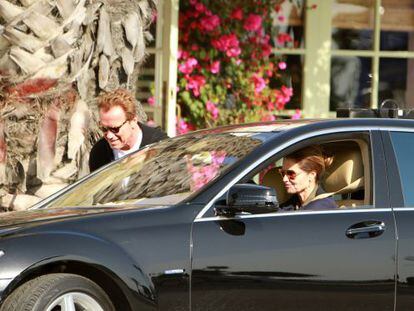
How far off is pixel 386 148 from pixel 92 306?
174 cm

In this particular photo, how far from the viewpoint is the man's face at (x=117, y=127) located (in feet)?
25.4

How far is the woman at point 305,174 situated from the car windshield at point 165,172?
0.84 feet

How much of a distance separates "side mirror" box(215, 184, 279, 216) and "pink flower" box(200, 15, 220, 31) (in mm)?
6757

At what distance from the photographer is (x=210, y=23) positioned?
41.2 ft

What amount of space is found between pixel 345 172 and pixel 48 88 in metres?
2.69

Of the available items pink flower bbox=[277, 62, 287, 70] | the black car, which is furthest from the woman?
pink flower bbox=[277, 62, 287, 70]

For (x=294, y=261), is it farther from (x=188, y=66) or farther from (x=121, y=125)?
(x=188, y=66)

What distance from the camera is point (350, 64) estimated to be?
13.3 meters

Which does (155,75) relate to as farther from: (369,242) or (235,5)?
(369,242)

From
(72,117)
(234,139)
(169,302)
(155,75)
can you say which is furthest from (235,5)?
(169,302)

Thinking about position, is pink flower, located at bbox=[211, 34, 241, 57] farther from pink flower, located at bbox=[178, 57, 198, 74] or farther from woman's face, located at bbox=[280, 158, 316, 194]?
woman's face, located at bbox=[280, 158, 316, 194]

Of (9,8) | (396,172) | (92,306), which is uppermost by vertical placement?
(9,8)

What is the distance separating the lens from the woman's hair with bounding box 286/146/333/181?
6.51 meters

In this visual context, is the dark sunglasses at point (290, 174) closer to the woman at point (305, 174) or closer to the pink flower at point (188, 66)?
the woman at point (305, 174)
